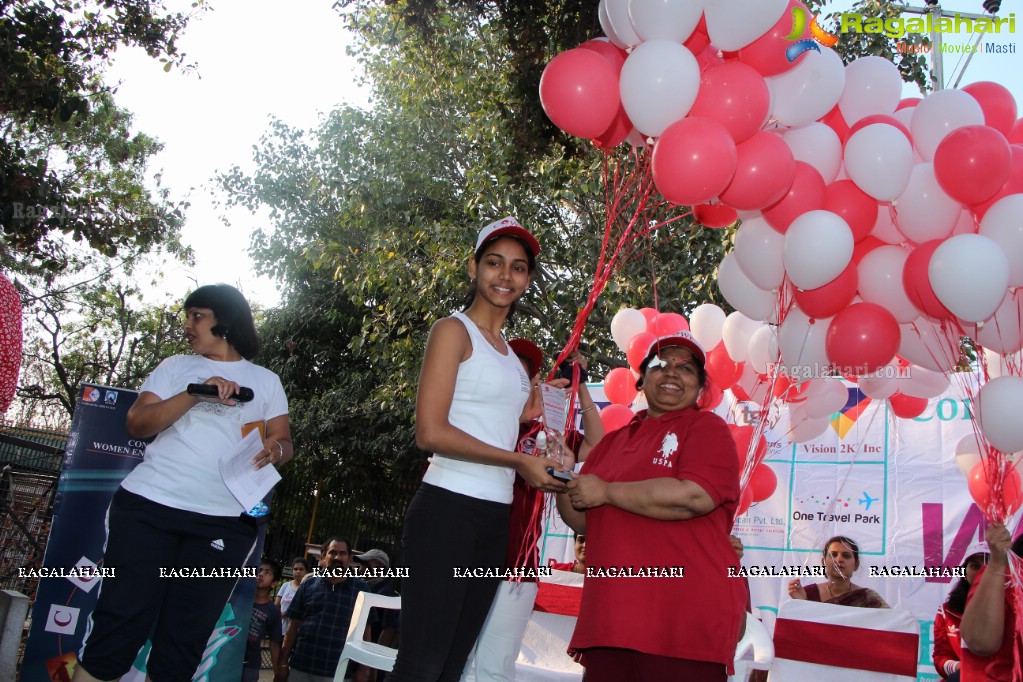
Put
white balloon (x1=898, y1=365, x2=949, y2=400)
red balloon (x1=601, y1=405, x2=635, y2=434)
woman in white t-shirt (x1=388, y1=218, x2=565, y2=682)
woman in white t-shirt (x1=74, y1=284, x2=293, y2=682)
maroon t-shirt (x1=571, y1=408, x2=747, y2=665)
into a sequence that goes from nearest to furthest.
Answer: woman in white t-shirt (x1=388, y1=218, x2=565, y2=682) < maroon t-shirt (x1=571, y1=408, x2=747, y2=665) < woman in white t-shirt (x1=74, y1=284, x2=293, y2=682) < white balloon (x1=898, y1=365, x2=949, y2=400) < red balloon (x1=601, y1=405, x2=635, y2=434)

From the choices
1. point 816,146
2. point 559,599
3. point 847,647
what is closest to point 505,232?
point 816,146

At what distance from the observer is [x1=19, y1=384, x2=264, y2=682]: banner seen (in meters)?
4.33

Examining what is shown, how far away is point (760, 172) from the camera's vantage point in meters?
3.08

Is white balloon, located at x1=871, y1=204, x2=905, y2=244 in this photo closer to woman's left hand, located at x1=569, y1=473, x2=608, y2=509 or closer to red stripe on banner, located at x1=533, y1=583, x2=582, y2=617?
woman's left hand, located at x1=569, y1=473, x2=608, y2=509

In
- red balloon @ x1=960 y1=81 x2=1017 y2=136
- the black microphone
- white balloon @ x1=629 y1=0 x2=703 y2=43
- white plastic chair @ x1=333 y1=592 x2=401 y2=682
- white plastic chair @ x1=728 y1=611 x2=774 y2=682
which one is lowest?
white plastic chair @ x1=333 y1=592 x2=401 y2=682

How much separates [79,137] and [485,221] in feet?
35.3

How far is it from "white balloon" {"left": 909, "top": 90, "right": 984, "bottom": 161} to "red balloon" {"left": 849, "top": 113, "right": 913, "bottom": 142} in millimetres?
58

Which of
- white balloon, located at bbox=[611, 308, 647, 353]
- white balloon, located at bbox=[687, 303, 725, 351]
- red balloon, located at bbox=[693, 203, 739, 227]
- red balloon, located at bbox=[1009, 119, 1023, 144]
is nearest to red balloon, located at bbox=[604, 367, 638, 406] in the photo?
white balloon, located at bbox=[611, 308, 647, 353]

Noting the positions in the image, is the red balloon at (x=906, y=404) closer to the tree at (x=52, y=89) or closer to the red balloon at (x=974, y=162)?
the red balloon at (x=974, y=162)

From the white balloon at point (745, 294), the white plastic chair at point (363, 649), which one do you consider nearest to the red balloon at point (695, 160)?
the white balloon at point (745, 294)

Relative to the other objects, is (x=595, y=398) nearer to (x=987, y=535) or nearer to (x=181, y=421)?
(x=987, y=535)

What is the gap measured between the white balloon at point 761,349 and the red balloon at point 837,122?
1068mm

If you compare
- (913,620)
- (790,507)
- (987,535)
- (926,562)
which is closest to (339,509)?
(790,507)

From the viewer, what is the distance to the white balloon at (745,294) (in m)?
3.90
